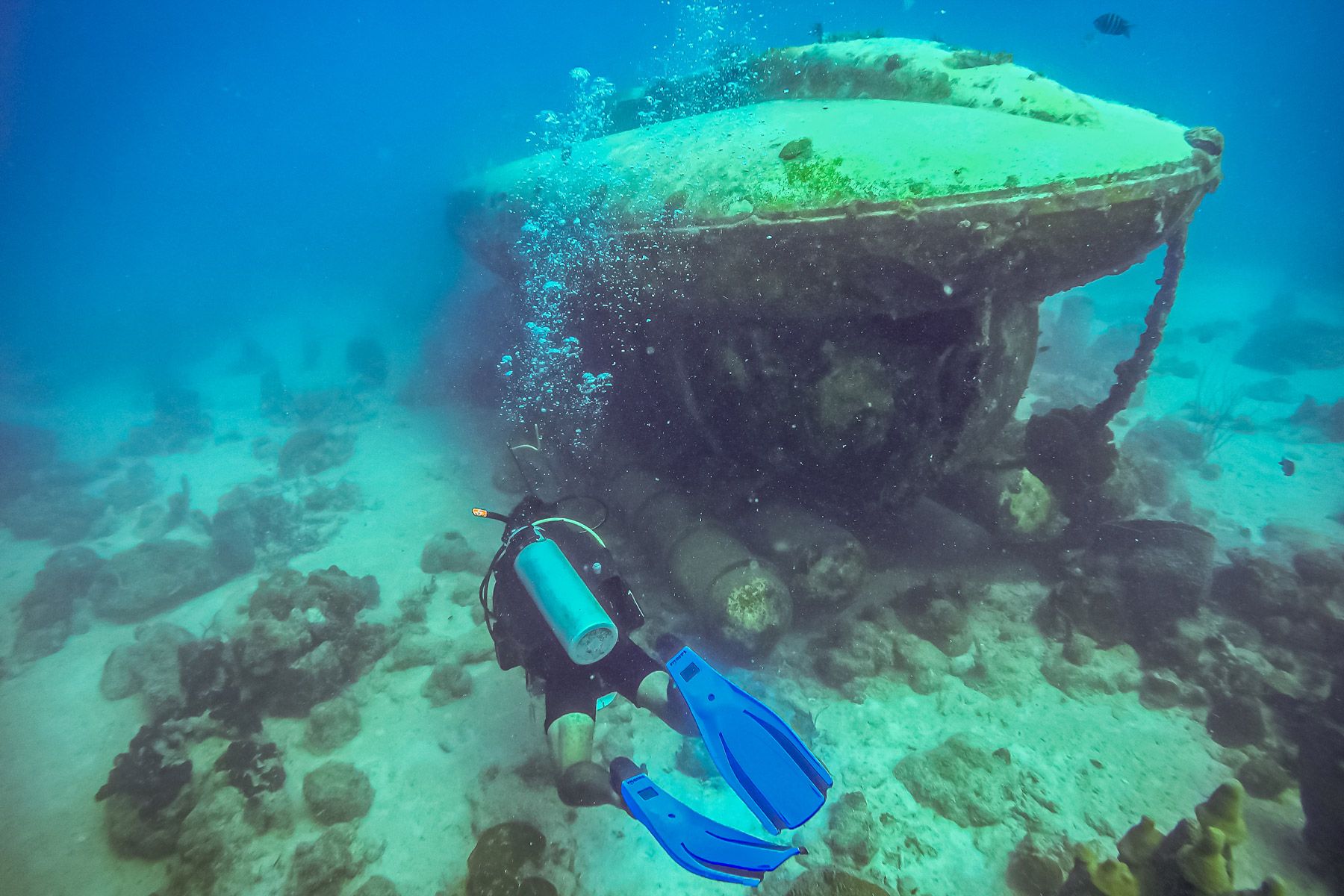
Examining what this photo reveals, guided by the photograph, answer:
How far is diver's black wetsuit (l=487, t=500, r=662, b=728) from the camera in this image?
3705 mm

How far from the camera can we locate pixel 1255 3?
44.2 metres

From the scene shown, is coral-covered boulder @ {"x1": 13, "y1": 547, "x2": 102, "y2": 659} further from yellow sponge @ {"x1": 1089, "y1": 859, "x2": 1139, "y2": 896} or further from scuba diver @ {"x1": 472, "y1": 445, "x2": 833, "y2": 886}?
yellow sponge @ {"x1": 1089, "y1": 859, "x2": 1139, "y2": 896}

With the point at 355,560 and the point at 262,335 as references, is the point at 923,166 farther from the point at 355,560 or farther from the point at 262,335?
the point at 262,335

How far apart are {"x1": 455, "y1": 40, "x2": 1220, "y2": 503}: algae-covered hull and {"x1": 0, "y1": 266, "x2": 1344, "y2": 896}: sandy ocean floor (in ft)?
6.28

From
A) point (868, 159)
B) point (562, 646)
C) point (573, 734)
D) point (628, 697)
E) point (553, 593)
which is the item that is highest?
point (868, 159)

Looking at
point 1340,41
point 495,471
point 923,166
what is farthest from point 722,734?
point 1340,41

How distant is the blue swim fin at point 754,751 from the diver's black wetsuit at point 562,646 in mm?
471

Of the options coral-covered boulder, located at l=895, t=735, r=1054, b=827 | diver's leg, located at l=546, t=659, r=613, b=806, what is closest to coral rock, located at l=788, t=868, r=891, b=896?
coral-covered boulder, located at l=895, t=735, r=1054, b=827

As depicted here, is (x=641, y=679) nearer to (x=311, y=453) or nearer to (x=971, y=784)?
(x=971, y=784)

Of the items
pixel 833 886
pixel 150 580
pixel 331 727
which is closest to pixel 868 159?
pixel 833 886

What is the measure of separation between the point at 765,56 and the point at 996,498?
19.3 feet

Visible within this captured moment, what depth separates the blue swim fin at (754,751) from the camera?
3.12m

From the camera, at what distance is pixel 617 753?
4.23m

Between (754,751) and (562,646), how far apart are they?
1405 millimetres
